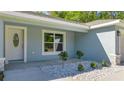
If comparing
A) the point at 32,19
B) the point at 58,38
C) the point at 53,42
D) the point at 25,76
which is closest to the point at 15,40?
the point at 32,19

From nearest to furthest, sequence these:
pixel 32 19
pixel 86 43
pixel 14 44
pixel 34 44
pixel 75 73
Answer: pixel 75 73 < pixel 32 19 < pixel 14 44 < pixel 34 44 < pixel 86 43

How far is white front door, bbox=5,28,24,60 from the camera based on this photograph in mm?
9961

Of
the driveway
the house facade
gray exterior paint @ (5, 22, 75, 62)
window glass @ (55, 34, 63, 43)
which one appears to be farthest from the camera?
window glass @ (55, 34, 63, 43)

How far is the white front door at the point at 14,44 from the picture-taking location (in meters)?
9.96

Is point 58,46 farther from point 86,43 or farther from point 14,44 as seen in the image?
point 14,44

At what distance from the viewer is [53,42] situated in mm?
12586

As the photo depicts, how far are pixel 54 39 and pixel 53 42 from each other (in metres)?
0.25

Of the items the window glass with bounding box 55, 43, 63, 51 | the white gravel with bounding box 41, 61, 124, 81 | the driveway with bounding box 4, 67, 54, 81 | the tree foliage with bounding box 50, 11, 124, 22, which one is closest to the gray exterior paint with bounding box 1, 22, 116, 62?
the window glass with bounding box 55, 43, 63, 51

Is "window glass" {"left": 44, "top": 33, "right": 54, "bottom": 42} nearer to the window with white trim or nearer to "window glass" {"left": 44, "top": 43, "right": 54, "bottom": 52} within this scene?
the window with white trim

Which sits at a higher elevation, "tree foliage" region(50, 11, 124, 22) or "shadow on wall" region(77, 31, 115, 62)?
"tree foliage" region(50, 11, 124, 22)

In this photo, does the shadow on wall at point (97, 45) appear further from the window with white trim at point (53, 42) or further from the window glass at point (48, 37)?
the window glass at point (48, 37)
